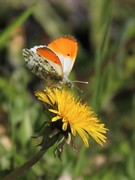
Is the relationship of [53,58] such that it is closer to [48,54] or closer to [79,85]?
[48,54]

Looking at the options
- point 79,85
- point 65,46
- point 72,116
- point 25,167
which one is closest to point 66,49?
point 65,46

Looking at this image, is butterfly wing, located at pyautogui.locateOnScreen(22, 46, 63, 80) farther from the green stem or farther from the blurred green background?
the blurred green background

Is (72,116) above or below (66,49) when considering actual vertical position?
below

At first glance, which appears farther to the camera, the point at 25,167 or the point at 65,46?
the point at 65,46

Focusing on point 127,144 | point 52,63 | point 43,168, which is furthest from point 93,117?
point 127,144

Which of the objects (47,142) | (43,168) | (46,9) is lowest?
(43,168)

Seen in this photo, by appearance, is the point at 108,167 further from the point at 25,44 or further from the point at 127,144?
the point at 25,44

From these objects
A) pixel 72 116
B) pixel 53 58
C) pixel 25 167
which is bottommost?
pixel 25 167
